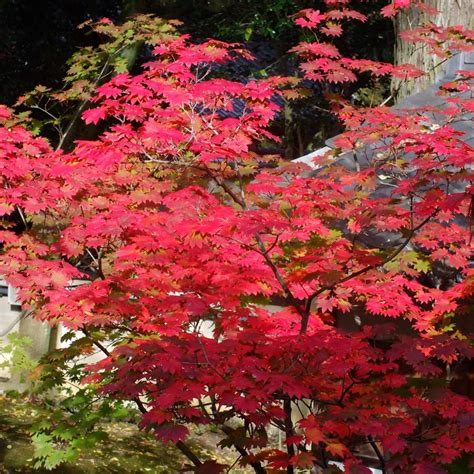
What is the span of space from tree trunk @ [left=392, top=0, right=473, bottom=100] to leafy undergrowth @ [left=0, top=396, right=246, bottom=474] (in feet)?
19.3

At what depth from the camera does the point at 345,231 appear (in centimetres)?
827

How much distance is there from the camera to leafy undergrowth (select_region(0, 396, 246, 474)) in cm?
1004

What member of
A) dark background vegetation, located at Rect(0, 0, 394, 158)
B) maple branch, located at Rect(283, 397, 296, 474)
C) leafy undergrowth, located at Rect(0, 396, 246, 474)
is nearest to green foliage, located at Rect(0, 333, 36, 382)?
leafy undergrowth, located at Rect(0, 396, 246, 474)

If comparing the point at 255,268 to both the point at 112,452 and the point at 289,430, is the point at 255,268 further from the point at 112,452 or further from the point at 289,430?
the point at 112,452

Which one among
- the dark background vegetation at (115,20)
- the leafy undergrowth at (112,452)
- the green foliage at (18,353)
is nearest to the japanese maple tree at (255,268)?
the leafy undergrowth at (112,452)

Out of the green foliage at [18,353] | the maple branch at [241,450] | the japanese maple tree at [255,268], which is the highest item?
the japanese maple tree at [255,268]

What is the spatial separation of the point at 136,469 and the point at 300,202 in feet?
16.9

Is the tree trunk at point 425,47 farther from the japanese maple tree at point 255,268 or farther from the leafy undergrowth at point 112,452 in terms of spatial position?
the leafy undergrowth at point 112,452

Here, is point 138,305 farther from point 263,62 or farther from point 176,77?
point 263,62

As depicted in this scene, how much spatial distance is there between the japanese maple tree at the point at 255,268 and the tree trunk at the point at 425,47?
8.31ft

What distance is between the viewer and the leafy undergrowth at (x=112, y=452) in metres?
10.0

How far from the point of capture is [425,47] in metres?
11.5

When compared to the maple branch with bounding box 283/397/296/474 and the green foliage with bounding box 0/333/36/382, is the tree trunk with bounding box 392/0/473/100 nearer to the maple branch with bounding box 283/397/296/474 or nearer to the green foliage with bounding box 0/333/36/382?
the maple branch with bounding box 283/397/296/474

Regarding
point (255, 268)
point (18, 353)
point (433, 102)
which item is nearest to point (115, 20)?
point (18, 353)
